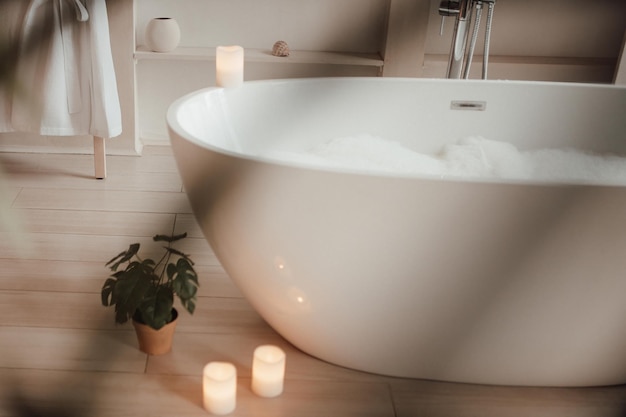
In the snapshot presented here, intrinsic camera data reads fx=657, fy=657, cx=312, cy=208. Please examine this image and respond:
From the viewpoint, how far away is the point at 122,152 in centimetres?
274

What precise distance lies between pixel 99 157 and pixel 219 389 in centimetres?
137

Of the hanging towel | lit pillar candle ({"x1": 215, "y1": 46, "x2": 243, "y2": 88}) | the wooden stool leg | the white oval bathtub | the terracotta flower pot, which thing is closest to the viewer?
the white oval bathtub

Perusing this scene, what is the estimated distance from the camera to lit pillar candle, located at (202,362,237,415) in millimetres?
1350

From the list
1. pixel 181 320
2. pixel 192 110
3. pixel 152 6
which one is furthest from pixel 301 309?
pixel 152 6

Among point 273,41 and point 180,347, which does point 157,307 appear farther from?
point 273,41

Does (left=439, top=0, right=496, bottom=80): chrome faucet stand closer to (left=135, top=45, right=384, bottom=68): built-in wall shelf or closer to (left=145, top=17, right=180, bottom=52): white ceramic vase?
(left=135, top=45, right=384, bottom=68): built-in wall shelf

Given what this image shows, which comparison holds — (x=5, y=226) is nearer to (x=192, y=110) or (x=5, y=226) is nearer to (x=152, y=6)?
(x=192, y=110)

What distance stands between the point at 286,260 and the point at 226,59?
2.42 ft

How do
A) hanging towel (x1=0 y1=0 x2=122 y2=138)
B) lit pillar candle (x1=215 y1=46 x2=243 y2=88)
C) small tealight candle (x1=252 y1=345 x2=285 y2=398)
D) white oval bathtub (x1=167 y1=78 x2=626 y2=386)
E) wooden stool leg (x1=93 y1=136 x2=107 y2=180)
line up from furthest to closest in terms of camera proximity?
wooden stool leg (x1=93 y1=136 x2=107 y2=180) → hanging towel (x1=0 y1=0 x2=122 y2=138) → lit pillar candle (x1=215 y1=46 x2=243 y2=88) → small tealight candle (x1=252 y1=345 x2=285 y2=398) → white oval bathtub (x1=167 y1=78 x2=626 y2=386)

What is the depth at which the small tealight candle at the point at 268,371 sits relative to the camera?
1.40 metres

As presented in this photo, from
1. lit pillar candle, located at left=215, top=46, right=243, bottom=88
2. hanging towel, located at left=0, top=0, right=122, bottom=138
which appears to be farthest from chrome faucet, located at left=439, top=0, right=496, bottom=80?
hanging towel, located at left=0, top=0, right=122, bottom=138

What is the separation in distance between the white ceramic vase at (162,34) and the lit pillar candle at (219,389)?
62.4 inches

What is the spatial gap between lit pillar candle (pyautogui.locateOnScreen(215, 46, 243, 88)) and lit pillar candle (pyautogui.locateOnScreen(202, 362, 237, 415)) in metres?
0.89

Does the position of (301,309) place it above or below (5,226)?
below
